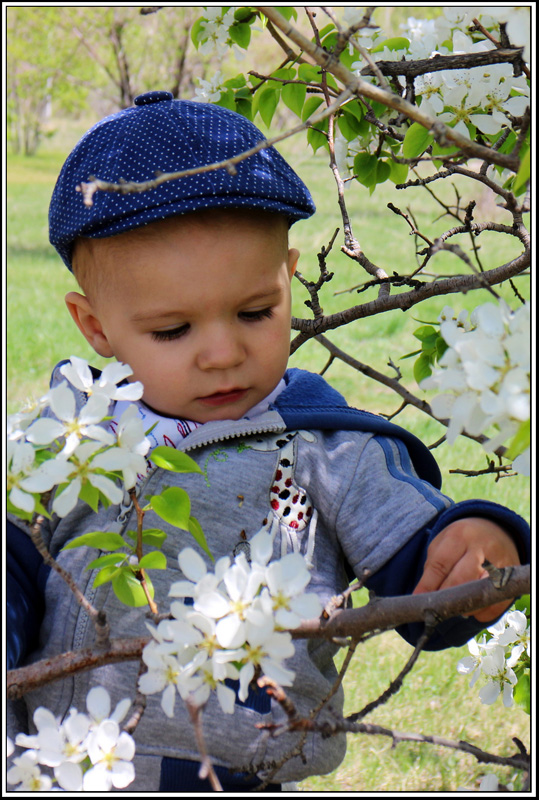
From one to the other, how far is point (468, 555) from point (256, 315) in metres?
0.63

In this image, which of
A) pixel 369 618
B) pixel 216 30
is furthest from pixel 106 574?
pixel 216 30

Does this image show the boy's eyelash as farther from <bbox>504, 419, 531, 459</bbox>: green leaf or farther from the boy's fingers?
<bbox>504, 419, 531, 459</bbox>: green leaf

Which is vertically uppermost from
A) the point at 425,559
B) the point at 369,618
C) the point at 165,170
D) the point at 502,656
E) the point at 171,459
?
the point at 165,170

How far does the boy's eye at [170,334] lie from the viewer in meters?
1.70

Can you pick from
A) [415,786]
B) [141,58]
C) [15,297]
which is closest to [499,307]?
[415,786]

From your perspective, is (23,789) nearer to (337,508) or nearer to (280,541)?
(280,541)

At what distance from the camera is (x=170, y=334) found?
5.60 ft

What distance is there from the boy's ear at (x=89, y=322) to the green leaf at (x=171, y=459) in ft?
1.93

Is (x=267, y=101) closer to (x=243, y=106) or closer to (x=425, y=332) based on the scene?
(x=243, y=106)

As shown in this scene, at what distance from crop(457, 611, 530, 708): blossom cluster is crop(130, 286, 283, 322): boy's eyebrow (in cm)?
93

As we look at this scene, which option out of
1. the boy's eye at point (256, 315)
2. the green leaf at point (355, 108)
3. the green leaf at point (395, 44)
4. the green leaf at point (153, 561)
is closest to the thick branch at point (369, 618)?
the green leaf at point (153, 561)

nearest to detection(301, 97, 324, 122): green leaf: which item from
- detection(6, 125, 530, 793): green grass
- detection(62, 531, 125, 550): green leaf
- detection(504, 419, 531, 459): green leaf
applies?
detection(6, 125, 530, 793): green grass

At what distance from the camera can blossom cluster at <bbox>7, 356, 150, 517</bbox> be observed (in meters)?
→ 1.17

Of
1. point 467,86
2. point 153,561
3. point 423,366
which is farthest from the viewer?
point 423,366
